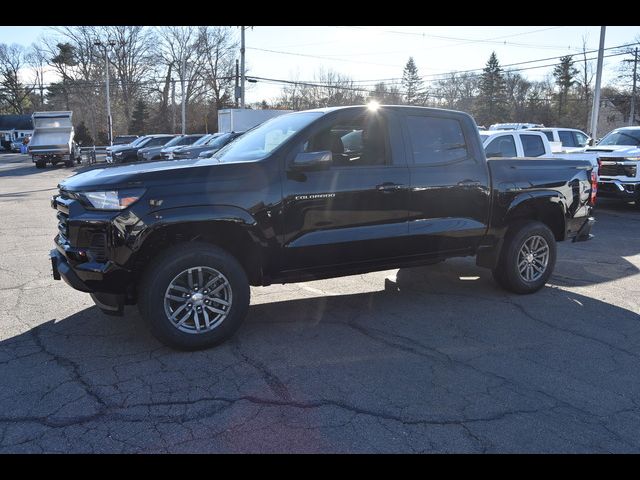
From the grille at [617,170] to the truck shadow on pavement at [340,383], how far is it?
8568mm

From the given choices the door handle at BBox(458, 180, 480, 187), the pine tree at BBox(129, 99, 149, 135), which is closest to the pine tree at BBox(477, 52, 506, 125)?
the pine tree at BBox(129, 99, 149, 135)

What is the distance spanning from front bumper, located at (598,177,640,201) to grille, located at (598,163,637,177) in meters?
0.15

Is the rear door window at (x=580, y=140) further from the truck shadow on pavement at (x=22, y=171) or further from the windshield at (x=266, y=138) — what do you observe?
the truck shadow on pavement at (x=22, y=171)

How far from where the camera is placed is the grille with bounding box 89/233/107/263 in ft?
13.2

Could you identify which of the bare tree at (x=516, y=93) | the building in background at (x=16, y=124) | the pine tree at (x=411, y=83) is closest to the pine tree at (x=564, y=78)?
the bare tree at (x=516, y=93)

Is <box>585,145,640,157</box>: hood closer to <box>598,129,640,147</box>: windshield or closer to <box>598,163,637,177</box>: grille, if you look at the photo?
<box>598,163,637,177</box>: grille

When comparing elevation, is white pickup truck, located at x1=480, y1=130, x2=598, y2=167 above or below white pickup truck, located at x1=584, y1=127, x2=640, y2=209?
above

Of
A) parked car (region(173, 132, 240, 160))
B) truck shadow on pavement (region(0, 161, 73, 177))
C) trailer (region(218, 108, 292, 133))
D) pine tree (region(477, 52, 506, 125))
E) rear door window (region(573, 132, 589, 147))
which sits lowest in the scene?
truck shadow on pavement (region(0, 161, 73, 177))

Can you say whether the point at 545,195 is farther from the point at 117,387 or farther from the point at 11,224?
the point at 11,224

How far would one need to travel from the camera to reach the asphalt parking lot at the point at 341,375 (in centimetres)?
308

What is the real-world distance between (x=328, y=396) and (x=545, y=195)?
12.6 ft

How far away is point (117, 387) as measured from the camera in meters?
Answer: 3.67
